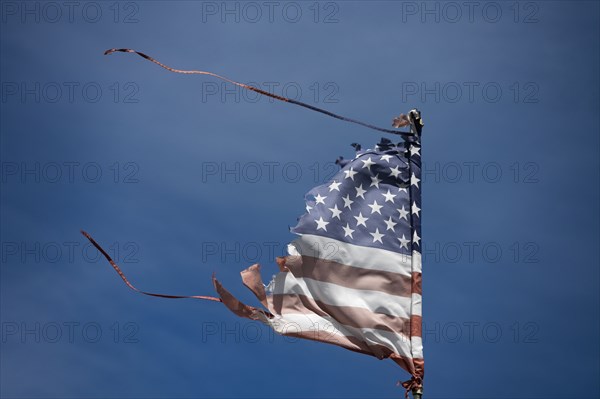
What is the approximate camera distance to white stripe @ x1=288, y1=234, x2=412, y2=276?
60.4ft

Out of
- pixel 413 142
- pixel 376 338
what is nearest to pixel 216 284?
pixel 376 338

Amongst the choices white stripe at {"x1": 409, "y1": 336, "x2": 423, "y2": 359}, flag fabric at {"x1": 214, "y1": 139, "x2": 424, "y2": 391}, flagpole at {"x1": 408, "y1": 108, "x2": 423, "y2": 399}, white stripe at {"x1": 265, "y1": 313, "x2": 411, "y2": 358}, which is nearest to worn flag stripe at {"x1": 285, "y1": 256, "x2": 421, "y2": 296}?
flag fabric at {"x1": 214, "y1": 139, "x2": 424, "y2": 391}

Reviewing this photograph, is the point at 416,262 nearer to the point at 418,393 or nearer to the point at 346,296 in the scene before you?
the point at 346,296

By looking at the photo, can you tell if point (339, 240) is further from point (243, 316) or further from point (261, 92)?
point (261, 92)

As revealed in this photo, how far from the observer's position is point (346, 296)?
59.9ft

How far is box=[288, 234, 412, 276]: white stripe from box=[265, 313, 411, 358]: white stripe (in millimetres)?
1263

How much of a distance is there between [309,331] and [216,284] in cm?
205

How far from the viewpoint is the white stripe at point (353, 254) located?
18.4 metres

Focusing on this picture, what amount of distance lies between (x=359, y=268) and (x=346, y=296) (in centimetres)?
64

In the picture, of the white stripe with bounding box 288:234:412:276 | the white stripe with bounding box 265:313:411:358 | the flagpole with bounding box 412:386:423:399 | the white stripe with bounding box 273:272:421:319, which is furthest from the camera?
the white stripe with bounding box 288:234:412:276

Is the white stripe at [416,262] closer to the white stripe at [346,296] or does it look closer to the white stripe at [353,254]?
the white stripe at [353,254]

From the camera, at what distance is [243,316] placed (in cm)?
1784

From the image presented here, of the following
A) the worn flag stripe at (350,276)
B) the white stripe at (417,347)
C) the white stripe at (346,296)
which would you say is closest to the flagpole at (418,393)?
the white stripe at (417,347)

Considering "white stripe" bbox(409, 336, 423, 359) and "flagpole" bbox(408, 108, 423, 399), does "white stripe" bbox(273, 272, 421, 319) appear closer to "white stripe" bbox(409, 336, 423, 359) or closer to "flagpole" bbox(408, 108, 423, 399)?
"white stripe" bbox(409, 336, 423, 359)
